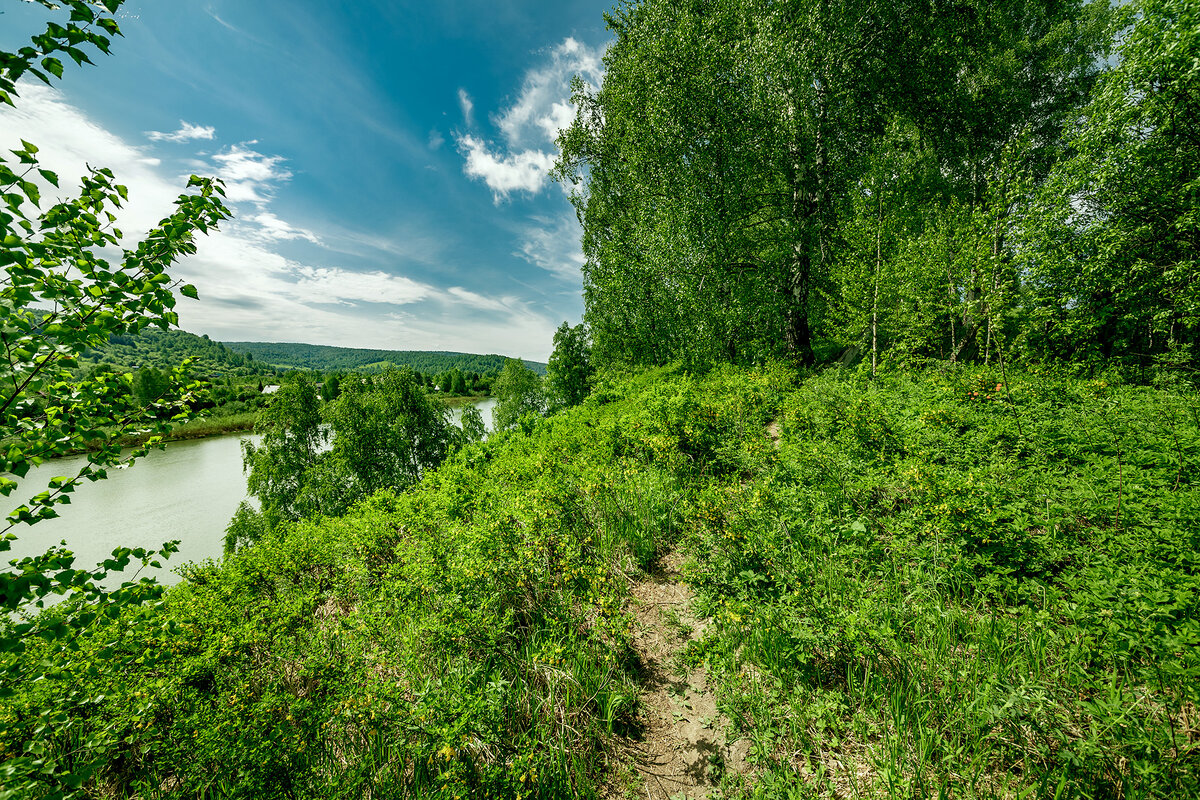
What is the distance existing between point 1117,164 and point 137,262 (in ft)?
53.3

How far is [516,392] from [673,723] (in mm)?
35864

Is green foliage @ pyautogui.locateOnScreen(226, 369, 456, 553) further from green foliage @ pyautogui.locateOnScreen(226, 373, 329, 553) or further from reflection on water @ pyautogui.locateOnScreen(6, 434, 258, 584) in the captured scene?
reflection on water @ pyautogui.locateOnScreen(6, 434, 258, 584)

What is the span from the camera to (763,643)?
374 cm

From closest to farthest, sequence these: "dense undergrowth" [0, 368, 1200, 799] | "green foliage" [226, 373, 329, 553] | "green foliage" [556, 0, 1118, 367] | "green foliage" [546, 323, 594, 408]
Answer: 1. "dense undergrowth" [0, 368, 1200, 799]
2. "green foliage" [556, 0, 1118, 367]
3. "green foliage" [226, 373, 329, 553]
4. "green foliage" [546, 323, 594, 408]

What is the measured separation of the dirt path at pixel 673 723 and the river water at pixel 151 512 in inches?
795

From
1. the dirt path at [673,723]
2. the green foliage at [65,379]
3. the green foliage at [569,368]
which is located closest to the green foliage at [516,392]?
the green foliage at [569,368]

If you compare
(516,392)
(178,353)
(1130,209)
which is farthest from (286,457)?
(178,353)

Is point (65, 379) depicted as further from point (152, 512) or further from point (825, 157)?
point (152, 512)

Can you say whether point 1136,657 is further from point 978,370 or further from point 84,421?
point 978,370

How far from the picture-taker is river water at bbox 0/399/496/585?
72.9ft

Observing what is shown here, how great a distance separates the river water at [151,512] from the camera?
22234 mm

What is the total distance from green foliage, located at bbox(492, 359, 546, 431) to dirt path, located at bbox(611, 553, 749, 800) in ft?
108

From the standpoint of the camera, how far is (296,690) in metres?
4.45

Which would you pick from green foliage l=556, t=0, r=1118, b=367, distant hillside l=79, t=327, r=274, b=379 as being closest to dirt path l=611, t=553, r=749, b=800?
green foliage l=556, t=0, r=1118, b=367
